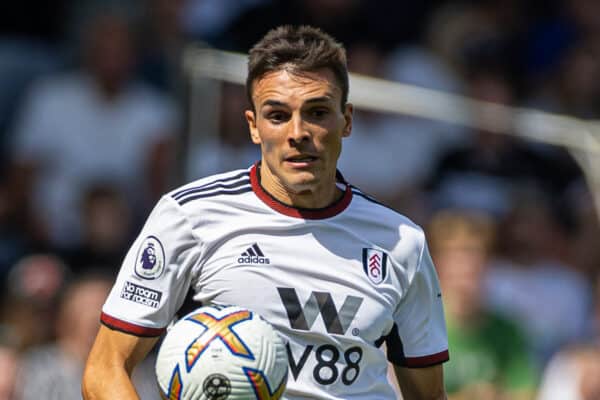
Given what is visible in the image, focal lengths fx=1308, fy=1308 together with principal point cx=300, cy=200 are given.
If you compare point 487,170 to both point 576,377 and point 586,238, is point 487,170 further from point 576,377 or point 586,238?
point 576,377

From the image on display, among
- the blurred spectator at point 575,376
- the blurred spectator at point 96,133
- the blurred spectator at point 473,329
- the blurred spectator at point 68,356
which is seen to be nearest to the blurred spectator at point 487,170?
Result: the blurred spectator at point 473,329

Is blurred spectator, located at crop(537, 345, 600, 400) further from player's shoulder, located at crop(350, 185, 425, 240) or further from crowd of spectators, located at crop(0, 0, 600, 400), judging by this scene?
player's shoulder, located at crop(350, 185, 425, 240)

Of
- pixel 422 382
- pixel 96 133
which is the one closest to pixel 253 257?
pixel 422 382

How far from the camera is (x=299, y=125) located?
5.13 metres

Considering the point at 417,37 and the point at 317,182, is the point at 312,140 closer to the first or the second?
the point at 317,182

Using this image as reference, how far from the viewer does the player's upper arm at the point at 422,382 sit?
5.59m

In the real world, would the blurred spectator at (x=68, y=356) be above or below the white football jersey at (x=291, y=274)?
below

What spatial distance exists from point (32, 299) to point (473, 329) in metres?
3.05

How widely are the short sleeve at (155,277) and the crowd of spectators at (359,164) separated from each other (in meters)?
3.13

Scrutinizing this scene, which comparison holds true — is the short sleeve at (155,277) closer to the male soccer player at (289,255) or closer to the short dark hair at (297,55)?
the male soccer player at (289,255)

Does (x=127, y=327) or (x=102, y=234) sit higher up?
(x=102, y=234)

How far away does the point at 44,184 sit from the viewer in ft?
33.7

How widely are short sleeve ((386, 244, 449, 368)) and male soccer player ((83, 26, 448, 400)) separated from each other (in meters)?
0.03

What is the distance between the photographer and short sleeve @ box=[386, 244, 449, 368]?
545 cm
